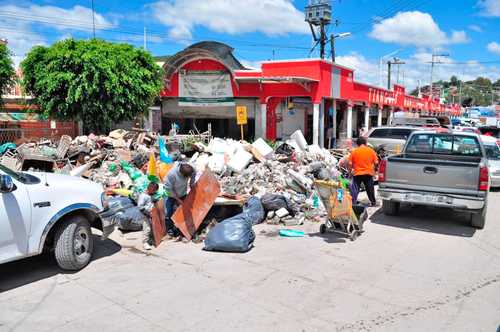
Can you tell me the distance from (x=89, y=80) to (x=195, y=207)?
11.2 m

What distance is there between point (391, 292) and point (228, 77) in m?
16.4

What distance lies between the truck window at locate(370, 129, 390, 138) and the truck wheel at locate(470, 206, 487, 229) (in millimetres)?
9189

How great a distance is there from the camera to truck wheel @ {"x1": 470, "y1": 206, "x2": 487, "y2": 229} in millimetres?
8077

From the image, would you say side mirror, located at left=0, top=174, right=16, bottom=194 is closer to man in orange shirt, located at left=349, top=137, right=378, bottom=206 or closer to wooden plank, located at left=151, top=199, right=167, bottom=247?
wooden plank, located at left=151, top=199, right=167, bottom=247

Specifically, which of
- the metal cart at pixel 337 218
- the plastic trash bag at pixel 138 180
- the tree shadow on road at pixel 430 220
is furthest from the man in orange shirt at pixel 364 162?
the plastic trash bag at pixel 138 180

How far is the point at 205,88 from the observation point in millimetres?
20750

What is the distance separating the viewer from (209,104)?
20953 mm

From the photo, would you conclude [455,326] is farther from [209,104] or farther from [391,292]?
[209,104]

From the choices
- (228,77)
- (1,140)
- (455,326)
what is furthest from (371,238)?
(1,140)

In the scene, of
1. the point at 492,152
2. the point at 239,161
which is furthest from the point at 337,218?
the point at 492,152

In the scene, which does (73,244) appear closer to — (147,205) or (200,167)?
(147,205)

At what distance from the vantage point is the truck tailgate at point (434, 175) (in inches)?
301

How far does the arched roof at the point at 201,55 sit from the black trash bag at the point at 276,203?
39.4ft

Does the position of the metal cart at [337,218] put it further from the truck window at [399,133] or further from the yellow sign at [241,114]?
the truck window at [399,133]
